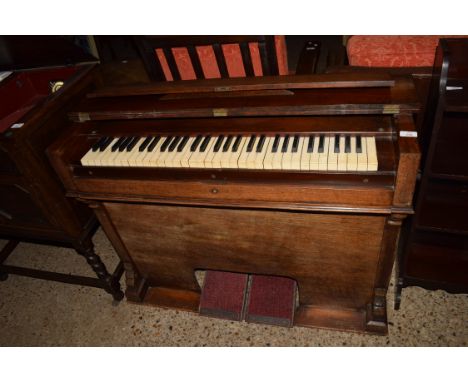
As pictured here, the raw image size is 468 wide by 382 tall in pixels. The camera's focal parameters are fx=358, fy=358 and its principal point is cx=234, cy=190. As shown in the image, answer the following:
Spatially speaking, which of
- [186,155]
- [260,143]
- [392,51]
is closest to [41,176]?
[186,155]

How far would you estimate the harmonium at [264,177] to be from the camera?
142cm

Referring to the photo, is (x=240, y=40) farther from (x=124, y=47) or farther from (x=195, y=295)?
(x=124, y=47)

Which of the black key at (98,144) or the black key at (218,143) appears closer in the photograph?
the black key at (218,143)

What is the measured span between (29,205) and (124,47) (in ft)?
17.3

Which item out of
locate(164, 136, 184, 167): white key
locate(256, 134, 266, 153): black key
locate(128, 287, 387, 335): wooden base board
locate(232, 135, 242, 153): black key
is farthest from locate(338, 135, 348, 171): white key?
locate(128, 287, 387, 335): wooden base board

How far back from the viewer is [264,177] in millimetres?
1486

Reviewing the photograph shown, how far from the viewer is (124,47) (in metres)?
6.48

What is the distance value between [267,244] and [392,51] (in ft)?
5.54

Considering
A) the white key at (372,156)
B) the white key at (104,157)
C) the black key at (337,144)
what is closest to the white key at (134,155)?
the white key at (104,157)

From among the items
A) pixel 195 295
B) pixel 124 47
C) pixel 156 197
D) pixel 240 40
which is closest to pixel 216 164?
pixel 156 197

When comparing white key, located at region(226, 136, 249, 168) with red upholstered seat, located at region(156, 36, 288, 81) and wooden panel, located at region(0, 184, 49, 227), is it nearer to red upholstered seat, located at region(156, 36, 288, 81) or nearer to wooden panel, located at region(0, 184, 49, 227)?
red upholstered seat, located at region(156, 36, 288, 81)

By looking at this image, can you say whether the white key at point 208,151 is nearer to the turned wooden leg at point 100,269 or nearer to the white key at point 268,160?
the white key at point 268,160

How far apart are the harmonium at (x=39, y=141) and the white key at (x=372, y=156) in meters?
1.50

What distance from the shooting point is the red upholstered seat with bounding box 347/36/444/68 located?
95.4 inches
